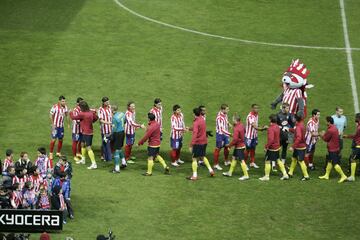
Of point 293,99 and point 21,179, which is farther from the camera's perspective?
point 293,99

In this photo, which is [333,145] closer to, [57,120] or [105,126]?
[105,126]

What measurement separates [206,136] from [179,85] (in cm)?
735

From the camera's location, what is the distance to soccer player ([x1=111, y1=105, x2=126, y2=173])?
29969 mm

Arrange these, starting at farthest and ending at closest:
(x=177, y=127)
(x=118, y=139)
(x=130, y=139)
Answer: (x=130, y=139) < (x=177, y=127) < (x=118, y=139)

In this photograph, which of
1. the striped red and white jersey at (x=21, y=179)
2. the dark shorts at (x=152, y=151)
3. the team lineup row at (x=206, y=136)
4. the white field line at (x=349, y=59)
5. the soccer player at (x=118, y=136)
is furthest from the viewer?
the white field line at (x=349, y=59)

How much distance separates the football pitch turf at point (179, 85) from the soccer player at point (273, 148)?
0.34 metres

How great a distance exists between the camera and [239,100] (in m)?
36.0

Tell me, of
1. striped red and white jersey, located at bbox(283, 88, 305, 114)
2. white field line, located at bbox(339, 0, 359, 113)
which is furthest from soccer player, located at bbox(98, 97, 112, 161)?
white field line, located at bbox(339, 0, 359, 113)

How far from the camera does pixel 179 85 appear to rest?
36875 mm

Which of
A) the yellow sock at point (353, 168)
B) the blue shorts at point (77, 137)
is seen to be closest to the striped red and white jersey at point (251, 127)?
the yellow sock at point (353, 168)

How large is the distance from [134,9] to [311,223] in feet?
64.2

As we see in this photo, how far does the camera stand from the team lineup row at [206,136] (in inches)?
1163

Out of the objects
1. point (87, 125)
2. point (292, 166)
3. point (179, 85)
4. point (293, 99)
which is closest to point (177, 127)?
point (87, 125)

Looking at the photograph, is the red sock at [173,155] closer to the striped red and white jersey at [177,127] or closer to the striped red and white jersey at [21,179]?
the striped red and white jersey at [177,127]
